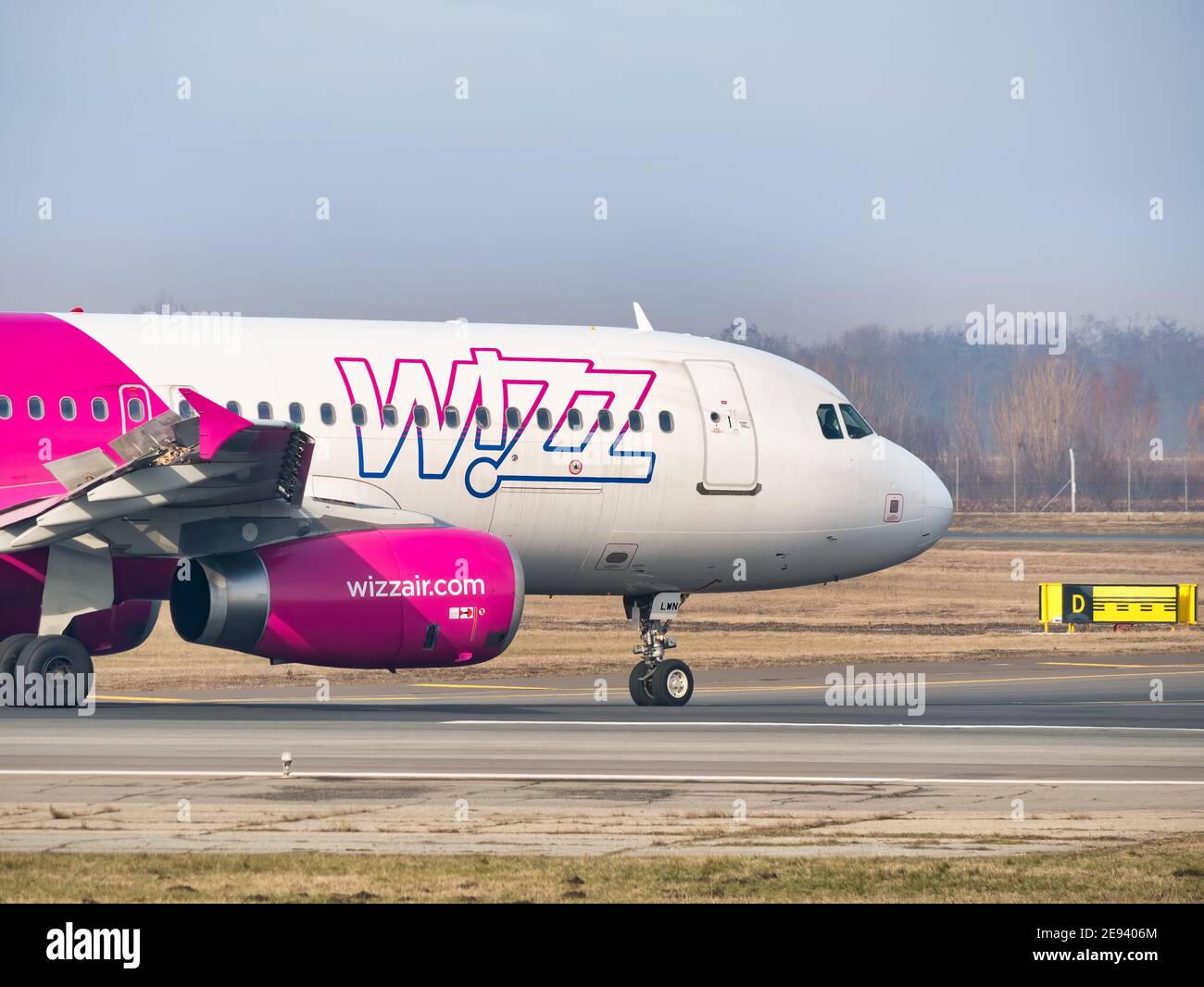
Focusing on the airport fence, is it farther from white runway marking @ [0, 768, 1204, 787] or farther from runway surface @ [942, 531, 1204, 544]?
white runway marking @ [0, 768, 1204, 787]

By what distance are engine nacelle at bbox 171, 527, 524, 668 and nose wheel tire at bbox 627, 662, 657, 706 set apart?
12.7 feet

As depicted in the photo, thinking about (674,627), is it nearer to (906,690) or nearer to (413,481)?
(906,690)

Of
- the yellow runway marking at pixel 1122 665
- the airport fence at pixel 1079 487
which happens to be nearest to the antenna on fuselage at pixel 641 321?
the yellow runway marking at pixel 1122 665

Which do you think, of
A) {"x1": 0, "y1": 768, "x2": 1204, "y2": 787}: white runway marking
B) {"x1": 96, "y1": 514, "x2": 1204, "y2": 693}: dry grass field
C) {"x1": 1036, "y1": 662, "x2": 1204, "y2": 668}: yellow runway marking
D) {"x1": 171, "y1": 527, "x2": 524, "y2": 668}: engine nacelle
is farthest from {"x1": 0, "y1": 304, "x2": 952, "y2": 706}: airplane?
{"x1": 1036, "y1": 662, "x2": 1204, "y2": 668}: yellow runway marking

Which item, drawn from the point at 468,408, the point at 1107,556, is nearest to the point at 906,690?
the point at 468,408

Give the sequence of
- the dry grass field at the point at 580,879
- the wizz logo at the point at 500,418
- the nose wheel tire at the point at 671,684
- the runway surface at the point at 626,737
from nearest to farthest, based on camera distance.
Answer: the dry grass field at the point at 580,879 < the runway surface at the point at 626,737 < the wizz logo at the point at 500,418 < the nose wheel tire at the point at 671,684

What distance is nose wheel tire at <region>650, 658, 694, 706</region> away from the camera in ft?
77.7

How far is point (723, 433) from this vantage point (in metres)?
24.0

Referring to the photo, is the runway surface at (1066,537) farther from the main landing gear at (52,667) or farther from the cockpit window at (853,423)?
the main landing gear at (52,667)

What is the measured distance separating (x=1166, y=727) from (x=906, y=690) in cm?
738

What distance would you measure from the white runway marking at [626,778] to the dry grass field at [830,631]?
14.4 m

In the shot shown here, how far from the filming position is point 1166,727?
21234 mm

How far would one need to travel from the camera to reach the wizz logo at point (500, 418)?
21984 millimetres

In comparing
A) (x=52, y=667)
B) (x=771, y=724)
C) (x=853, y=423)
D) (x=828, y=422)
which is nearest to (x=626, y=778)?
(x=771, y=724)
